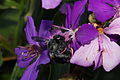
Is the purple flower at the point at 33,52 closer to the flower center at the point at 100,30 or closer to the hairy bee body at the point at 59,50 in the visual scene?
the hairy bee body at the point at 59,50

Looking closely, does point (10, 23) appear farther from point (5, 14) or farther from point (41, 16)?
point (41, 16)

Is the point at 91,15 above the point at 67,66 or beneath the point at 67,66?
above

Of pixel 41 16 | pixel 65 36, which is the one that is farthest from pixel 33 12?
pixel 65 36

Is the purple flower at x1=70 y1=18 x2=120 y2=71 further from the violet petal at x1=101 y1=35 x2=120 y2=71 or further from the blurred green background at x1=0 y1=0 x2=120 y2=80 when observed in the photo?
the blurred green background at x1=0 y1=0 x2=120 y2=80

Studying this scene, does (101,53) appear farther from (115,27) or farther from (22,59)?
(22,59)

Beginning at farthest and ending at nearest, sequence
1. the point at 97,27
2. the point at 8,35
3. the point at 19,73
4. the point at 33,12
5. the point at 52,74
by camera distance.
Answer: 1. the point at 8,35
2. the point at 33,12
3. the point at 19,73
4. the point at 52,74
5. the point at 97,27

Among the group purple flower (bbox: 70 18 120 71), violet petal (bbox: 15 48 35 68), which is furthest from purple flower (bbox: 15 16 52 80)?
purple flower (bbox: 70 18 120 71)
